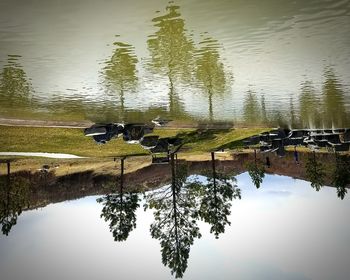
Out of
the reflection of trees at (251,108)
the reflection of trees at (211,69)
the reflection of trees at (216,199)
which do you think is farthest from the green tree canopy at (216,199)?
the reflection of trees at (211,69)

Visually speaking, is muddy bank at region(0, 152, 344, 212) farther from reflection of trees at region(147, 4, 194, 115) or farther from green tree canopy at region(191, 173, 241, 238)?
reflection of trees at region(147, 4, 194, 115)

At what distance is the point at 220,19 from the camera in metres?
8.09

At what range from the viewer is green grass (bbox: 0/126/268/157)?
2002 cm

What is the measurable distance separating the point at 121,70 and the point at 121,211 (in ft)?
71.2

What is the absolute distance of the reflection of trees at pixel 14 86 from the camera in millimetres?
10156

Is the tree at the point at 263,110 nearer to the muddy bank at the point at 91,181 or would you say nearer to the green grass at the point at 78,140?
the green grass at the point at 78,140

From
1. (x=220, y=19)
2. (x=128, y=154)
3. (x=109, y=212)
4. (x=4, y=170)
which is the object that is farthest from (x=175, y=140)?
(x=220, y=19)

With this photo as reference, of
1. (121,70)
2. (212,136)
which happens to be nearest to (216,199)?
(212,136)

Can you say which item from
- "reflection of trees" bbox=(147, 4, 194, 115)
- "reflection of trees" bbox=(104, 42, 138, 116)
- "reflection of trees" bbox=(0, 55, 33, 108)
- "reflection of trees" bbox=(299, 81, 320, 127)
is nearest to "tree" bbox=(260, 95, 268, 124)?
"reflection of trees" bbox=(299, 81, 320, 127)

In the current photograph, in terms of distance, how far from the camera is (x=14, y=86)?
1195cm

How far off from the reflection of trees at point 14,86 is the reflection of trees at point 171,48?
4.46 m

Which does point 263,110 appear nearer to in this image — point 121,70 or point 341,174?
point 121,70

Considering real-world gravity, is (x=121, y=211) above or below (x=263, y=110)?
below

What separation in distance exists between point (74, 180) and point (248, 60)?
32489 mm
